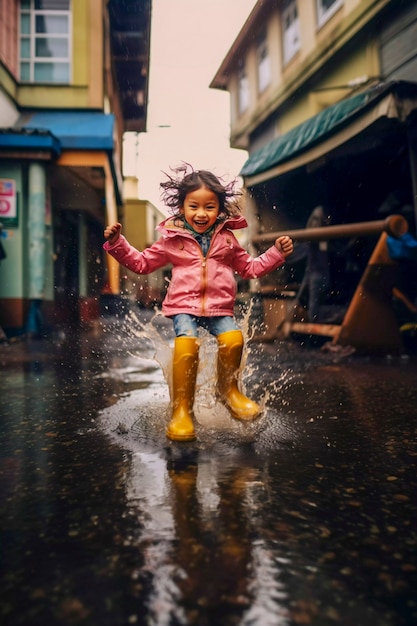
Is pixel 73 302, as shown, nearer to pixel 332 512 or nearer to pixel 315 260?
pixel 315 260

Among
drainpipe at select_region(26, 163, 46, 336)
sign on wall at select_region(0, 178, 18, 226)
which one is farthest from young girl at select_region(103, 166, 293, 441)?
sign on wall at select_region(0, 178, 18, 226)

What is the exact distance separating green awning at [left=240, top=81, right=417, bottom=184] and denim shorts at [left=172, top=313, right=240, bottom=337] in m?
3.21

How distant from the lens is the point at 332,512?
1.35 meters

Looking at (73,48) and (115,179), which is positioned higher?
(73,48)

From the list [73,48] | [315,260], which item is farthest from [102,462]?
[73,48]

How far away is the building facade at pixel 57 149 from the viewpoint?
798cm

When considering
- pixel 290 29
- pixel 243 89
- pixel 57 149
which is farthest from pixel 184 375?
pixel 243 89

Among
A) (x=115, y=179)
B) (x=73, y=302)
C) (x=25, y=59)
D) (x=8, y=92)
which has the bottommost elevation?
(x=73, y=302)

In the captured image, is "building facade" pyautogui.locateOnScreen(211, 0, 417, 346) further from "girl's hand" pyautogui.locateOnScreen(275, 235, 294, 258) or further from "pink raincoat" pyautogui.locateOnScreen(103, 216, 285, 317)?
"pink raincoat" pyautogui.locateOnScreen(103, 216, 285, 317)

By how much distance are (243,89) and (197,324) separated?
13548 mm

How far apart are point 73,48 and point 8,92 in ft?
6.02

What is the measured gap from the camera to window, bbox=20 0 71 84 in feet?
31.9

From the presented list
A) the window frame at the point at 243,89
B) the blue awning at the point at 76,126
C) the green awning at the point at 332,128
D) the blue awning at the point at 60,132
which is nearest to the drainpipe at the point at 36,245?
the blue awning at the point at 60,132

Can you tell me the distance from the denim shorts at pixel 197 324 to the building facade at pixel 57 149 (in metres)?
6.26
